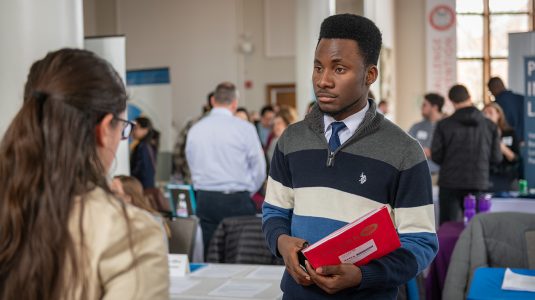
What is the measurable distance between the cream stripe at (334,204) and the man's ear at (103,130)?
0.77m

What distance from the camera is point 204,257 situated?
199 inches

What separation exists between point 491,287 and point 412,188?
1161mm

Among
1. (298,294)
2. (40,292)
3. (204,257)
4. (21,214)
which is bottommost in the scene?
(204,257)

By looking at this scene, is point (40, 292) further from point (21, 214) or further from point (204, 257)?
point (204, 257)

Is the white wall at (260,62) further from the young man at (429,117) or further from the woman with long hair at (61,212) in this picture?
the woman with long hair at (61,212)

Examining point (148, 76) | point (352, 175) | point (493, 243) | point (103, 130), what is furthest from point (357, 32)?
point (148, 76)

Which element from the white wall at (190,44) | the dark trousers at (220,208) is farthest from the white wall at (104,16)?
the dark trousers at (220,208)

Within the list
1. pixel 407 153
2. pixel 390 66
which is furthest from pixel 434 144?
pixel 390 66

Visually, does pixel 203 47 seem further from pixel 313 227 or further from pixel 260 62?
pixel 313 227

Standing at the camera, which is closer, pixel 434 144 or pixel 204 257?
pixel 204 257

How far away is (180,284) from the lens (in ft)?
10.9

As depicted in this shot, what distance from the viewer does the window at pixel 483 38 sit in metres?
15.5

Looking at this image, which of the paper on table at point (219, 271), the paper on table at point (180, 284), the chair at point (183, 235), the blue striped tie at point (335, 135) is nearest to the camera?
the blue striped tie at point (335, 135)

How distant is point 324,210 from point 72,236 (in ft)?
2.76
